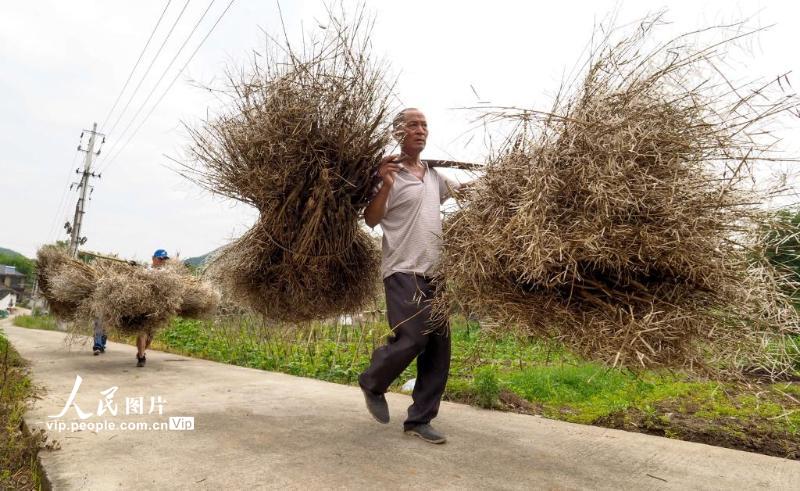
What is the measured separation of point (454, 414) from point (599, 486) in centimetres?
150

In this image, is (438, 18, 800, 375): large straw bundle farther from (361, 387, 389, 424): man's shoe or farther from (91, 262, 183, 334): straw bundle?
(91, 262, 183, 334): straw bundle

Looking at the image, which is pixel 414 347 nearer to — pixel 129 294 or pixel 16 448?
pixel 16 448

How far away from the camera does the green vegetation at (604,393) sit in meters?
2.51

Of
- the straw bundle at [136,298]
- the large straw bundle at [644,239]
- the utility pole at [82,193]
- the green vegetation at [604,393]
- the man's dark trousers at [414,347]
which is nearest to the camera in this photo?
the large straw bundle at [644,239]

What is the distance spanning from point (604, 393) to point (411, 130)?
2.85 meters

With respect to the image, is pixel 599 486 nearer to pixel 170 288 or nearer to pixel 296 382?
pixel 296 382

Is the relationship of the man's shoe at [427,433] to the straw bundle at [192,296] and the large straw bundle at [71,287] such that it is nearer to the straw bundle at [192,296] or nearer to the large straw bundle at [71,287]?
the straw bundle at [192,296]

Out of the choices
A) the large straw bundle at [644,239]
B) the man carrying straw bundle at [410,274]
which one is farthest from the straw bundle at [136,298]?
the large straw bundle at [644,239]

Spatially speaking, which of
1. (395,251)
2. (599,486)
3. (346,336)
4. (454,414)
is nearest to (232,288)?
(395,251)

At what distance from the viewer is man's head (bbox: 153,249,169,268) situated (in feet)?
20.9

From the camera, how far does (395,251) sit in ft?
9.41

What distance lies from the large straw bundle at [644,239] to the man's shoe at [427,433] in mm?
954

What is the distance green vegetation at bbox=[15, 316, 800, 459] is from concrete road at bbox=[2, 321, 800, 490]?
11.7 inches

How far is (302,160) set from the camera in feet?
9.00
